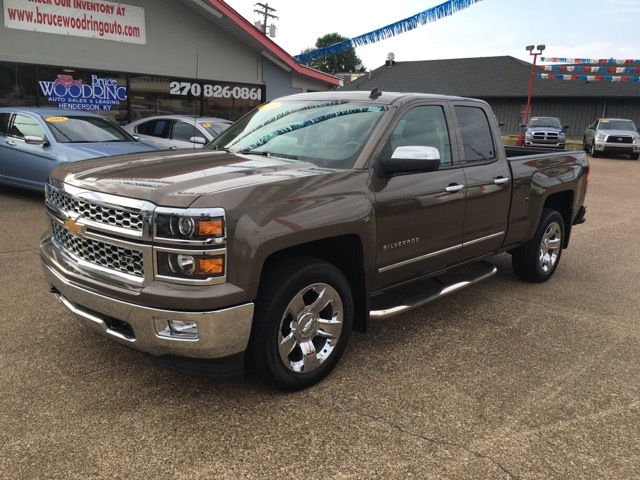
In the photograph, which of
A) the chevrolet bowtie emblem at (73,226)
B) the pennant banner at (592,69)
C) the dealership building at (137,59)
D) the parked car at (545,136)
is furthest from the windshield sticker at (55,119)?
the pennant banner at (592,69)

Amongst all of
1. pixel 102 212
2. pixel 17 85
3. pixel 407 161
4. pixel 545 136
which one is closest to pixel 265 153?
pixel 407 161

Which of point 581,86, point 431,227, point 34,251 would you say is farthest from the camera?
point 581,86

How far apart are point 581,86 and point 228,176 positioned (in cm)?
4018

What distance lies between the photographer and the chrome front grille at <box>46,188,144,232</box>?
9.19ft

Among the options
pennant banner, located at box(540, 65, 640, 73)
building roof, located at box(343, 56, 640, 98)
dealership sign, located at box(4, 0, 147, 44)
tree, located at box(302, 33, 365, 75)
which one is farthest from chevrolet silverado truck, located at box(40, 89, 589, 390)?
tree, located at box(302, 33, 365, 75)

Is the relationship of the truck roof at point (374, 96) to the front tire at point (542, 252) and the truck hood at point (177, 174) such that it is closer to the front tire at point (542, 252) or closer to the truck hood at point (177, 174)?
the truck hood at point (177, 174)

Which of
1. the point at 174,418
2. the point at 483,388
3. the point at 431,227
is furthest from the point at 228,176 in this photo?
the point at 483,388

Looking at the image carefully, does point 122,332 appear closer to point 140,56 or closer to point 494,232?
point 494,232

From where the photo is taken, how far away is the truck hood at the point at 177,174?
111 inches

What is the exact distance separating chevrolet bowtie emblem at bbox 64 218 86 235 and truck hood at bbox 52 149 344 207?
22 centimetres

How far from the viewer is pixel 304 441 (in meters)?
2.84

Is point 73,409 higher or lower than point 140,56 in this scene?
lower

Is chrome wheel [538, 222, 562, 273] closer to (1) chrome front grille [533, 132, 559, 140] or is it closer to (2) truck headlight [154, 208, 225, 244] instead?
(2) truck headlight [154, 208, 225, 244]

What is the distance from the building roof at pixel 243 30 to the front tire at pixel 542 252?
11.2m
